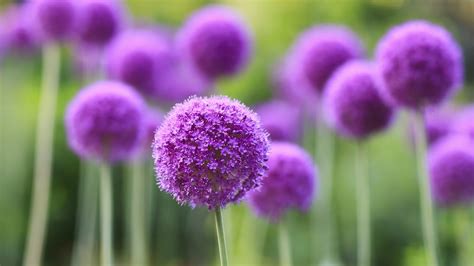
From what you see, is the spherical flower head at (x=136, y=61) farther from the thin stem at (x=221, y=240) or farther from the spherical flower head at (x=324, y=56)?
the thin stem at (x=221, y=240)

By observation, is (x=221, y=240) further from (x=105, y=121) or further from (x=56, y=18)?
(x=56, y=18)

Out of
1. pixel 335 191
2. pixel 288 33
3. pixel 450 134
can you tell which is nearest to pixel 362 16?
pixel 288 33

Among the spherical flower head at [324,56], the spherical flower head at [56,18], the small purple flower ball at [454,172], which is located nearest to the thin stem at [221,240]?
the small purple flower ball at [454,172]

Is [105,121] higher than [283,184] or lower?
higher

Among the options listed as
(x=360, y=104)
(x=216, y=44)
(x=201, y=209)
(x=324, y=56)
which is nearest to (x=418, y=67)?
(x=360, y=104)

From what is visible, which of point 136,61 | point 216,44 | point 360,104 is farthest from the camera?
point 136,61
